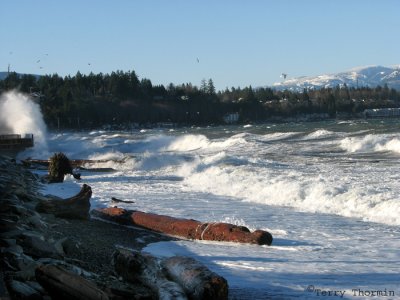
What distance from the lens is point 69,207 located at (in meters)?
13.3

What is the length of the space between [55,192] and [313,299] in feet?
43.3

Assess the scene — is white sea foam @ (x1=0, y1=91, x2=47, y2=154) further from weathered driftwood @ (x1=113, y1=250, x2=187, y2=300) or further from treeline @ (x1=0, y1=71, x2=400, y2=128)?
weathered driftwood @ (x1=113, y1=250, x2=187, y2=300)

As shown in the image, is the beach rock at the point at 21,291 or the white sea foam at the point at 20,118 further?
the white sea foam at the point at 20,118

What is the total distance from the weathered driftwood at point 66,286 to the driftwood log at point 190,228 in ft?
15.6

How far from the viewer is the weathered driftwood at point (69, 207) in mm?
13055

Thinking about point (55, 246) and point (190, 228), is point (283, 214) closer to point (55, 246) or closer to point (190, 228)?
point (190, 228)

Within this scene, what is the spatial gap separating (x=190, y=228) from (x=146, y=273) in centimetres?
422

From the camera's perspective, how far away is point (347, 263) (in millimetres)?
8875

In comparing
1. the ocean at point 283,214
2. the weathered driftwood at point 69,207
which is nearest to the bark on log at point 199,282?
the ocean at point 283,214

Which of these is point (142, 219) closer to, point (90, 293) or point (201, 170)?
point (90, 293)

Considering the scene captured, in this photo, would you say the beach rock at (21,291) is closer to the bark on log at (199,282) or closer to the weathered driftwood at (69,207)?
the bark on log at (199,282)

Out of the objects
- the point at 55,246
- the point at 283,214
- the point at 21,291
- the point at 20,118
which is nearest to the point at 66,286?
the point at 21,291

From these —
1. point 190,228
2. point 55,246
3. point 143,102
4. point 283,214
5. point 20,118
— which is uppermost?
point 143,102

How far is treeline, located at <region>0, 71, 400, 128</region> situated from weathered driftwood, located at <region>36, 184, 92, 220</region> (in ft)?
321
